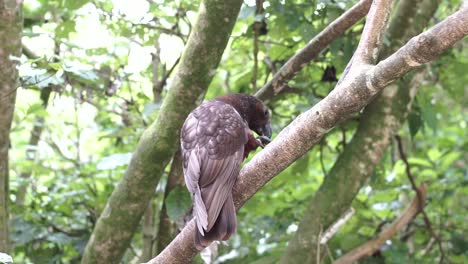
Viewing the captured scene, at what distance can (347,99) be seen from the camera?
195cm

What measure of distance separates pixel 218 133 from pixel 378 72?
106 centimetres

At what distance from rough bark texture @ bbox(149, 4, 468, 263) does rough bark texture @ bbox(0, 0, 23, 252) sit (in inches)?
56.1

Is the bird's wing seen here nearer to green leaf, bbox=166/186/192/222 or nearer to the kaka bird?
the kaka bird

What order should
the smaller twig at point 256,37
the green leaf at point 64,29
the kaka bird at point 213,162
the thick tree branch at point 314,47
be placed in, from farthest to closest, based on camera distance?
the smaller twig at point 256,37 < the green leaf at point 64,29 < the thick tree branch at point 314,47 < the kaka bird at point 213,162

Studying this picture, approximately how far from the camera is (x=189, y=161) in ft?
9.17

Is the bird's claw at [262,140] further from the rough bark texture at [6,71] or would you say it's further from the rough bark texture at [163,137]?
the rough bark texture at [6,71]

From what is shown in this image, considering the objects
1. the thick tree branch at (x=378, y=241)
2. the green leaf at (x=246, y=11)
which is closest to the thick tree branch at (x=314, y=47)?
the green leaf at (x=246, y=11)

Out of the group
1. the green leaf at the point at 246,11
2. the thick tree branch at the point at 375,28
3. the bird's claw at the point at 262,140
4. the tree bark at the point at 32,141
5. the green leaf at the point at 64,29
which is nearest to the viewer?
the thick tree branch at the point at 375,28

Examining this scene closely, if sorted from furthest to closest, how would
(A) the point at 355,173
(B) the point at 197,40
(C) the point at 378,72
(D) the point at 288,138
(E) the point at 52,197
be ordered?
(E) the point at 52,197 < (A) the point at 355,173 < (B) the point at 197,40 < (D) the point at 288,138 < (C) the point at 378,72

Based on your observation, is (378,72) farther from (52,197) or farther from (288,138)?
(52,197)

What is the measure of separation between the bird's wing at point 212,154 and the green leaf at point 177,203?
51cm

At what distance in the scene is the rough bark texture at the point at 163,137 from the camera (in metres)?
3.16

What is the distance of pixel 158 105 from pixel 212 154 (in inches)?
35.3

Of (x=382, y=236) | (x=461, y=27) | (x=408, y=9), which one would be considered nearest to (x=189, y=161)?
(x=461, y=27)
